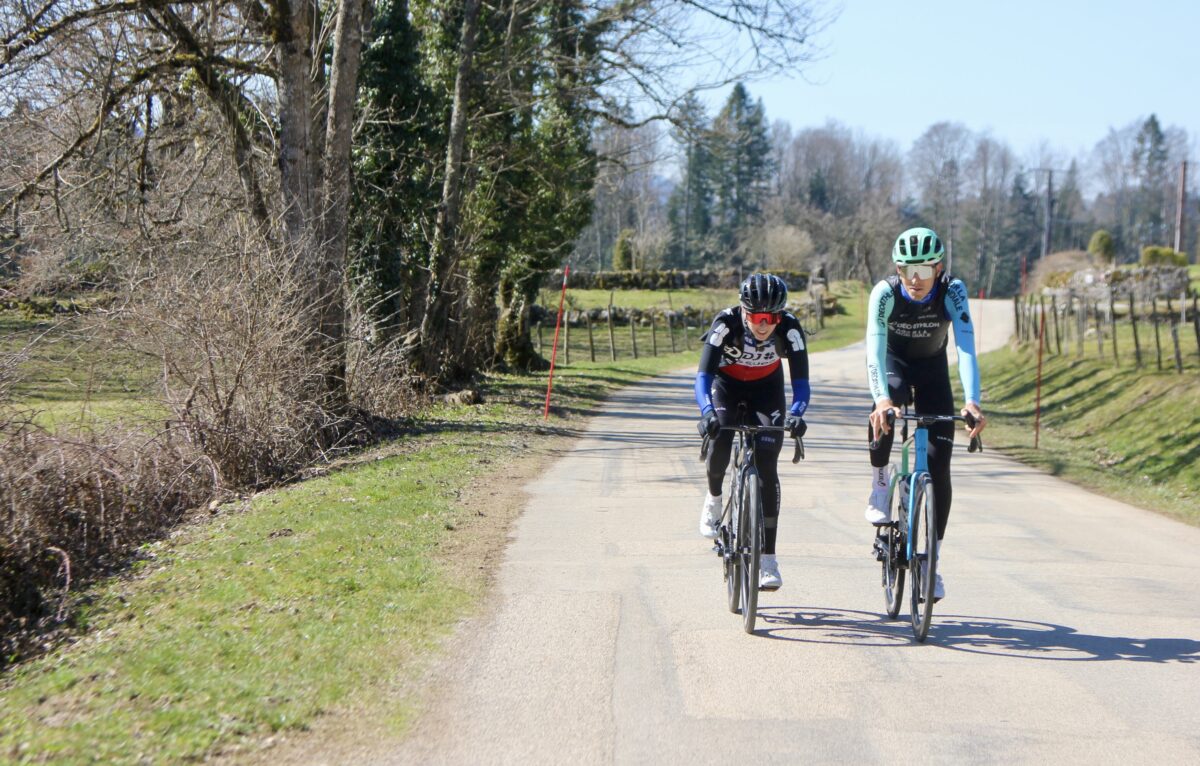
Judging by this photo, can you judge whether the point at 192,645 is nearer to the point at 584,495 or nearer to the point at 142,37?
the point at 584,495

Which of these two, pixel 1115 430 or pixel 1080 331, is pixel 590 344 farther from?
pixel 1115 430

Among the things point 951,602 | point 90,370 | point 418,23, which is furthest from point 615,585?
Answer: point 418,23

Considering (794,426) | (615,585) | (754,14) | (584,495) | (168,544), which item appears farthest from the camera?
(754,14)

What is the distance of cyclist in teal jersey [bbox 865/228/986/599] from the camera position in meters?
6.48

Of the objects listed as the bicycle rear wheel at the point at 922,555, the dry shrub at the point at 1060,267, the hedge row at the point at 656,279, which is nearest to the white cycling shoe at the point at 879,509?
→ the bicycle rear wheel at the point at 922,555

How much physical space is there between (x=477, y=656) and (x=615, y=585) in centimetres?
182

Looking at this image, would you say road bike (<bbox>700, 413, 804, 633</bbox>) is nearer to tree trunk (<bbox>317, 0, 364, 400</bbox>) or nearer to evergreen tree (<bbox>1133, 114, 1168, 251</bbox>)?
tree trunk (<bbox>317, 0, 364, 400</bbox>)

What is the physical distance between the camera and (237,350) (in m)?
12.5

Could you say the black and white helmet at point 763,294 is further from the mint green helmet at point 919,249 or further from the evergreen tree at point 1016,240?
the evergreen tree at point 1016,240

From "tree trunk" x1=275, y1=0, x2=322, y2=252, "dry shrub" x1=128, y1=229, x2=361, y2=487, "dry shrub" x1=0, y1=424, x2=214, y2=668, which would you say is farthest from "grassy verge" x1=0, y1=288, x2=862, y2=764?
"tree trunk" x1=275, y1=0, x2=322, y2=252

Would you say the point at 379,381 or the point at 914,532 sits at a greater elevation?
the point at 379,381

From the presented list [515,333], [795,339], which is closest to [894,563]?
[795,339]

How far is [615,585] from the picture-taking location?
Answer: 24.8ft

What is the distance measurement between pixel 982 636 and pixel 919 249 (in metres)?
2.24
